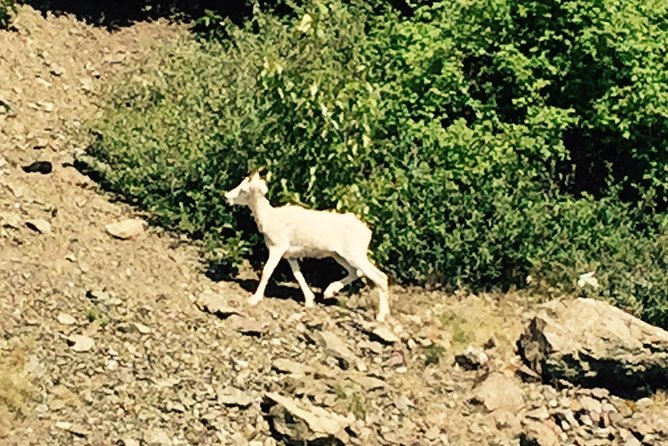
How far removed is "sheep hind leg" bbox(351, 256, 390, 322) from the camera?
10.2m

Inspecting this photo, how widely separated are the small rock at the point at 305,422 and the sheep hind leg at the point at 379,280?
1.61 m

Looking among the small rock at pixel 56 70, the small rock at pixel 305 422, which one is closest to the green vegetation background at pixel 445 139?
the small rock at pixel 56 70

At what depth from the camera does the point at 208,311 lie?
9.88 m

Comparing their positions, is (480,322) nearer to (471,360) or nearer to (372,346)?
(471,360)

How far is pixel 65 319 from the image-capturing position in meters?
9.23

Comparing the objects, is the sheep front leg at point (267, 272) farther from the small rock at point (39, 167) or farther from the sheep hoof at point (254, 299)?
the small rock at point (39, 167)

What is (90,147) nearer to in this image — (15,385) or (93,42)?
(93,42)

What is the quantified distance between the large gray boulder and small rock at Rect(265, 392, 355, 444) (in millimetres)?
1973

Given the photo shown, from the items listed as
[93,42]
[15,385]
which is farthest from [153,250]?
[93,42]

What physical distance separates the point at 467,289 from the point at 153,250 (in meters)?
2.63

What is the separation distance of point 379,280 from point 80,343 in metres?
2.42

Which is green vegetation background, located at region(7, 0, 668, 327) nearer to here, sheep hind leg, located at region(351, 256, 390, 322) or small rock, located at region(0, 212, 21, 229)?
sheep hind leg, located at region(351, 256, 390, 322)

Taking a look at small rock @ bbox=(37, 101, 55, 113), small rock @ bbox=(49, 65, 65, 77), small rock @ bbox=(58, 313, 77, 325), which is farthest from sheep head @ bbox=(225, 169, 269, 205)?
small rock @ bbox=(49, 65, 65, 77)

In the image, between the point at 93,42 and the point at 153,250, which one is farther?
the point at 93,42
